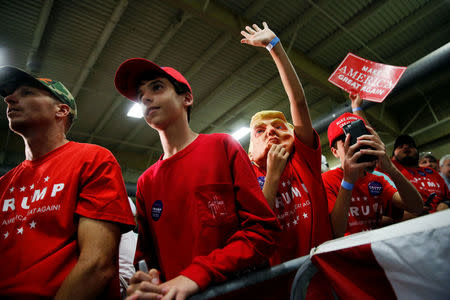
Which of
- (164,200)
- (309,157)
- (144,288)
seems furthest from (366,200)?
(144,288)

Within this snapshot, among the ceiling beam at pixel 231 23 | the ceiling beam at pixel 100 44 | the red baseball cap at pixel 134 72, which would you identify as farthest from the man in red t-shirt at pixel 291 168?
the ceiling beam at pixel 100 44

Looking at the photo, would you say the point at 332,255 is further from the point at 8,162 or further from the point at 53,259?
→ the point at 8,162

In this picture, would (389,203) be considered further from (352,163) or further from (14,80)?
(14,80)

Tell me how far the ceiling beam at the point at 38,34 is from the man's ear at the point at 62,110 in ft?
13.5

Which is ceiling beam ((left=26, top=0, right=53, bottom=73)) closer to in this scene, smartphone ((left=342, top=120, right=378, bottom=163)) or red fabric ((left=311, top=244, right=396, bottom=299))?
smartphone ((left=342, top=120, right=378, bottom=163))

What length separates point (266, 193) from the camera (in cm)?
139

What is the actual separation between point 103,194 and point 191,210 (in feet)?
1.36

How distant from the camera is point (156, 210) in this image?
121cm

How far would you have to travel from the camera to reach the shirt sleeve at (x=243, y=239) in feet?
2.84

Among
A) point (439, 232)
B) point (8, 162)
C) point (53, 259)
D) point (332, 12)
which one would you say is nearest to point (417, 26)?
point (332, 12)

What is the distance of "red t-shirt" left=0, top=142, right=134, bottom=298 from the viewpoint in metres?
1.01

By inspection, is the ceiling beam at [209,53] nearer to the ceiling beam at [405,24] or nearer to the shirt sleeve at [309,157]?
the ceiling beam at [405,24]

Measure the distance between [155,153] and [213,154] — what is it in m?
9.84

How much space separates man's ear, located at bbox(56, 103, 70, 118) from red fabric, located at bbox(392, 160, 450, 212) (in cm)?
356
